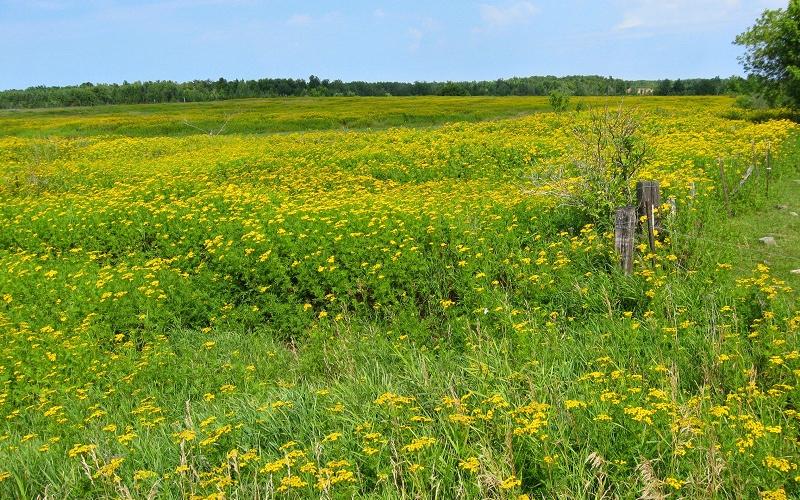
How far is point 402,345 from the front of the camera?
691cm

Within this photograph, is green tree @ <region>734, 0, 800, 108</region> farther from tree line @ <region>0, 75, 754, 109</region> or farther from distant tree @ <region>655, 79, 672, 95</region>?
tree line @ <region>0, 75, 754, 109</region>

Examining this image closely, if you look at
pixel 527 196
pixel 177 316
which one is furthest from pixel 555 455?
pixel 527 196

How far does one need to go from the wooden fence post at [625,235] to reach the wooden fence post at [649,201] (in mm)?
451

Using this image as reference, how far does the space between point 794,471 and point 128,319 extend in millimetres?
7603

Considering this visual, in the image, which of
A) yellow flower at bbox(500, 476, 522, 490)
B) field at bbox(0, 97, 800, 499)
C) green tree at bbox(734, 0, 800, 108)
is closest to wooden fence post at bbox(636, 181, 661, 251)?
field at bbox(0, 97, 800, 499)

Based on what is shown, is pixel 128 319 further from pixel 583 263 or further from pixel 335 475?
pixel 583 263

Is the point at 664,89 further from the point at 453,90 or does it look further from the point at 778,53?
the point at 778,53

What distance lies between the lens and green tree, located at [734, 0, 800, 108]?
27453 millimetres

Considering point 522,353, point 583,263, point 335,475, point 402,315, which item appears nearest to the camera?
point 335,475

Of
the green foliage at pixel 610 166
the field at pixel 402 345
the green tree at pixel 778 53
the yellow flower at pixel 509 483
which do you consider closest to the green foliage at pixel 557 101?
the green tree at pixel 778 53

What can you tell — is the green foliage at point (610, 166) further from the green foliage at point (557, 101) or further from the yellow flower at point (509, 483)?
the green foliage at point (557, 101)

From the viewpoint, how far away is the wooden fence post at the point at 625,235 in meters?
7.91

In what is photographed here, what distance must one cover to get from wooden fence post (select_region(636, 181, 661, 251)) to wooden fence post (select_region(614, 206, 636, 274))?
1.48 ft

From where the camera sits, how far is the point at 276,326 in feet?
28.2
